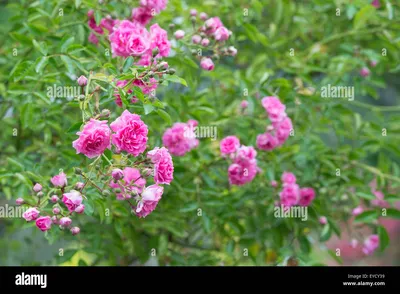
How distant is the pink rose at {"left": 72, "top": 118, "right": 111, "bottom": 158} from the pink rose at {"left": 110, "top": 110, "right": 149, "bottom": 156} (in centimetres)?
2

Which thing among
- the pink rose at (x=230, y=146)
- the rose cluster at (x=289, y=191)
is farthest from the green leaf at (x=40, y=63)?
the rose cluster at (x=289, y=191)

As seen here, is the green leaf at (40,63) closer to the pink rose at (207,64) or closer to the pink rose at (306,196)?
the pink rose at (207,64)

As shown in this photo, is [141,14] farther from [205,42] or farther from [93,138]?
[93,138]

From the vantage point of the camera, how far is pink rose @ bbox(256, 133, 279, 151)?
2.04m

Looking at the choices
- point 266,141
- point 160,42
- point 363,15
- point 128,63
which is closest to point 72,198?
point 128,63

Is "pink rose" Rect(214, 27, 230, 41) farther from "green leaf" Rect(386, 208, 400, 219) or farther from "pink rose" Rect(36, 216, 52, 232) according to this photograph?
"green leaf" Rect(386, 208, 400, 219)

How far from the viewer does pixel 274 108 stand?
2.02 m

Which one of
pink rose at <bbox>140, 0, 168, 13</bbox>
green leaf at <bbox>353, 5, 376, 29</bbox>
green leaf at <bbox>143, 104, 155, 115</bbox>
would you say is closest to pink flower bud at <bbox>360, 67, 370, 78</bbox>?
green leaf at <bbox>353, 5, 376, 29</bbox>

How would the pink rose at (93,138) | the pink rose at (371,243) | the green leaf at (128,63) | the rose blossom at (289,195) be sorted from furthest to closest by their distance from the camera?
1. the pink rose at (371,243)
2. the rose blossom at (289,195)
3. the green leaf at (128,63)
4. the pink rose at (93,138)

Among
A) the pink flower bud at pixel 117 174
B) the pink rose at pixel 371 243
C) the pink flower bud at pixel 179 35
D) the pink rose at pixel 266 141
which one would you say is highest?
the pink flower bud at pixel 179 35

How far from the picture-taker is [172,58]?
6.48 ft

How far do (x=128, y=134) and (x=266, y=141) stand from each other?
29.1 inches

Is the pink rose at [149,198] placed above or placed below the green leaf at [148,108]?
below

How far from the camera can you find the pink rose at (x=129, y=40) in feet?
5.32
